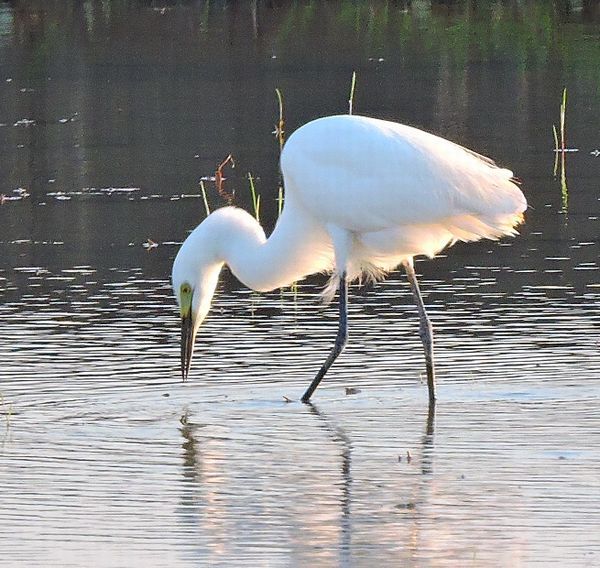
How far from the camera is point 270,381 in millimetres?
8758

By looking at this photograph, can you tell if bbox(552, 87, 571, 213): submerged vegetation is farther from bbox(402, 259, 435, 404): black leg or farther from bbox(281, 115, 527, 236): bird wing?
bbox(281, 115, 527, 236): bird wing

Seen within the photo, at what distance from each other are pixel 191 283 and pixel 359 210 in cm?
94

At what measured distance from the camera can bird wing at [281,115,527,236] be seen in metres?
8.45

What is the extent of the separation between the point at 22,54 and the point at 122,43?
2433 mm

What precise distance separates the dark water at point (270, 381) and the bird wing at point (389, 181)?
865mm

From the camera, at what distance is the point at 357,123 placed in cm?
866

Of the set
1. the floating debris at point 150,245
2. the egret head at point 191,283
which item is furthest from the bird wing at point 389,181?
the floating debris at point 150,245

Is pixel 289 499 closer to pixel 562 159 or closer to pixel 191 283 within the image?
pixel 191 283

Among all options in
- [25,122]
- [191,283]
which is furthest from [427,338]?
[25,122]

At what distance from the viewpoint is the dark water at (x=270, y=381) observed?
6148 millimetres

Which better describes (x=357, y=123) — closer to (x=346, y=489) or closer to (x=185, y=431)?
(x=185, y=431)

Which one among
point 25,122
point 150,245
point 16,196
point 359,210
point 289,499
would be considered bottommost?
point 25,122

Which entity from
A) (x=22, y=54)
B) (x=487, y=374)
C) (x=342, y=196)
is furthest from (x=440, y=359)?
(x=22, y=54)

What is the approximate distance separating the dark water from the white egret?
1.68ft
